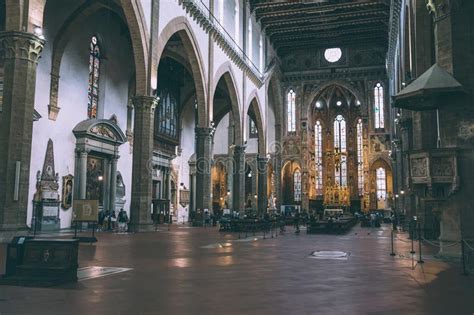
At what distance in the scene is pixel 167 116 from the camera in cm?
3681

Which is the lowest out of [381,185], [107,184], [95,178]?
[107,184]

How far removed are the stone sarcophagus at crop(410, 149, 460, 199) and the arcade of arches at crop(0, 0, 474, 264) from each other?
0.14 ft

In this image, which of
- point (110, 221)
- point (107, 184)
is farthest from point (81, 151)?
point (110, 221)

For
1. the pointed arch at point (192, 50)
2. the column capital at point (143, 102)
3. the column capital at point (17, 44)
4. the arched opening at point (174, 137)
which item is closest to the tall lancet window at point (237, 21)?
the arched opening at point (174, 137)

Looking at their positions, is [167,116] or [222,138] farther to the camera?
[222,138]

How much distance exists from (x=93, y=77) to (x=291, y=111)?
2595 cm

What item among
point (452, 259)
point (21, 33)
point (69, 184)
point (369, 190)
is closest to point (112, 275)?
point (452, 259)

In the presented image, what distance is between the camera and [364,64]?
1843 inches

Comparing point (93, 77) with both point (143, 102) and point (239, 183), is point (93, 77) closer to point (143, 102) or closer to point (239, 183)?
point (143, 102)

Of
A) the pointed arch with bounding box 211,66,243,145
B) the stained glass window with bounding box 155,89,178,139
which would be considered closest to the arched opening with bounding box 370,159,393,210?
the pointed arch with bounding box 211,66,243,145

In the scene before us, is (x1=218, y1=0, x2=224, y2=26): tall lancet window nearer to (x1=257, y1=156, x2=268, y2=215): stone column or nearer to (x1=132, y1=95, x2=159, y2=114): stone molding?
(x1=132, y1=95, x2=159, y2=114): stone molding

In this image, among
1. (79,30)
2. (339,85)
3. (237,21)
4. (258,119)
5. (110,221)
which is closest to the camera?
(110,221)

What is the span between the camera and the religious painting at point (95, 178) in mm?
25859

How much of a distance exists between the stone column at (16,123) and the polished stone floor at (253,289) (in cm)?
462
